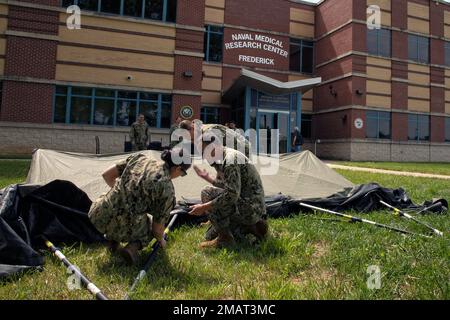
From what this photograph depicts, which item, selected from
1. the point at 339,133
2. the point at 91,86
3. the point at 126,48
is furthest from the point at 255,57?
the point at 91,86

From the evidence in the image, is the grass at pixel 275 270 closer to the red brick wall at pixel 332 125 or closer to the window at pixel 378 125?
the red brick wall at pixel 332 125

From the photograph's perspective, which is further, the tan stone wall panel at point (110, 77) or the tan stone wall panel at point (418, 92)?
the tan stone wall panel at point (418, 92)

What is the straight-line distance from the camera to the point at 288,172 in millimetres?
6559

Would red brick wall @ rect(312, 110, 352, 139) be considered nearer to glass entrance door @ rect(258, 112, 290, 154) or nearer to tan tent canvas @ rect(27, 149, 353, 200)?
glass entrance door @ rect(258, 112, 290, 154)

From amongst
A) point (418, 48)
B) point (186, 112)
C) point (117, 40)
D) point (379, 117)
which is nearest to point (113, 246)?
point (186, 112)

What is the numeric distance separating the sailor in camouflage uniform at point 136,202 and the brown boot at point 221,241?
2.45 feet

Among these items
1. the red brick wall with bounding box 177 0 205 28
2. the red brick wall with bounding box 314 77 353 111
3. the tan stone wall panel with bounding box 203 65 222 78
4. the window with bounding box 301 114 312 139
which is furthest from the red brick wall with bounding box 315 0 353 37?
the red brick wall with bounding box 177 0 205 28

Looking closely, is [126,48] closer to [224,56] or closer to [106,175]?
[224,56]

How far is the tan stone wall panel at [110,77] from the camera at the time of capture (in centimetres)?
1641

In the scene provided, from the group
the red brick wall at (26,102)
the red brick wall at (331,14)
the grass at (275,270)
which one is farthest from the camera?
the red brick wall at (331,14)

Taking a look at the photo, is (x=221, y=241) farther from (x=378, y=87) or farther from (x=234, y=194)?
(x=378, y=87)

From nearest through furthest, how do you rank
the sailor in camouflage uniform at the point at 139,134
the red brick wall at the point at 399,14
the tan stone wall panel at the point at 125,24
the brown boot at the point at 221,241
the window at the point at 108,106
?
the brown boot at the point at 221,241
the sailor in camouflage uniform at the point at 139,134
the window at the point at 108,106
the tan stone wall panel at the point at 125,24
the red brick wall at the point at 399,14

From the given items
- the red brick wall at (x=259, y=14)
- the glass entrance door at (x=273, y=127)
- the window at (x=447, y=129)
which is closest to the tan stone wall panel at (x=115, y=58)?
the glass entrance door at (x=273, y=127)
